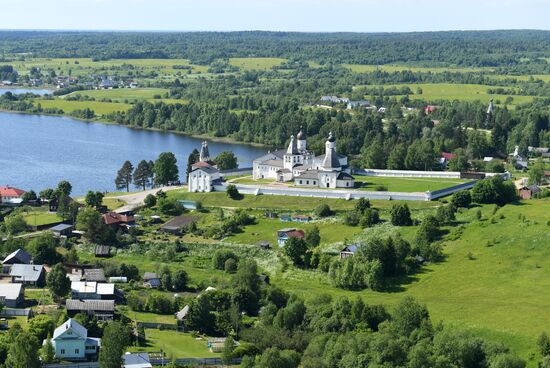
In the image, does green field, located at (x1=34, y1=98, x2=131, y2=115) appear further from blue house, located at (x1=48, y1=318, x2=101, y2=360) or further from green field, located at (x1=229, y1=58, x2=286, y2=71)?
blue house, located at (x1=48, y1=318, x2=101, y2=360)

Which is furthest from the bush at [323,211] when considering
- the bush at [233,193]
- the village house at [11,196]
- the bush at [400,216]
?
the village house at [11,196]

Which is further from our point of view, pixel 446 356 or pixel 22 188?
pixel 22 188

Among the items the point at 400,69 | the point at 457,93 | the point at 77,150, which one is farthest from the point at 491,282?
the point at 400,69

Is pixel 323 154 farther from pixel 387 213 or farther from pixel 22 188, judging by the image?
pixel 22 188

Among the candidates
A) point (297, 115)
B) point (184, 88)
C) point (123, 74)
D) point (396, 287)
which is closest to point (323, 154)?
point (396, 287)

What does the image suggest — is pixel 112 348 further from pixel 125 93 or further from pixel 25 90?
pixel 25 90

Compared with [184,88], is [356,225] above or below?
below
